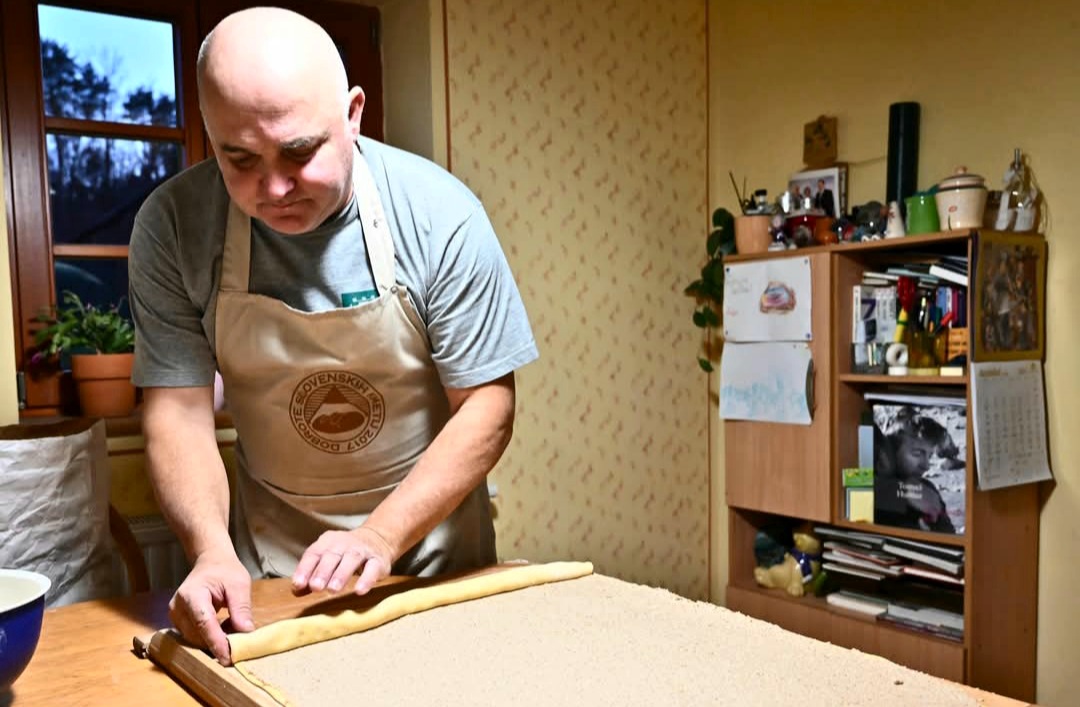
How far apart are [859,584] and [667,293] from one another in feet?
3.80

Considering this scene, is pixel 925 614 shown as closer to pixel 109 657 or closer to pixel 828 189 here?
pixel 828 189

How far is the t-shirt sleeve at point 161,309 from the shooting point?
1.22 m

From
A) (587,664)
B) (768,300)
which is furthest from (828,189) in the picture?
(587,664)

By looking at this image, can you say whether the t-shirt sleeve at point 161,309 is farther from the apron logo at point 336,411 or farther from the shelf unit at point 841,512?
the shelf unit at point 841,512

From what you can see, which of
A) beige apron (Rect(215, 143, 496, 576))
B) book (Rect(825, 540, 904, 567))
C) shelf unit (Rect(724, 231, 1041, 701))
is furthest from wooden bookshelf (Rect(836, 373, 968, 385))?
beige apron (Rect(215, 143, 496, 576))

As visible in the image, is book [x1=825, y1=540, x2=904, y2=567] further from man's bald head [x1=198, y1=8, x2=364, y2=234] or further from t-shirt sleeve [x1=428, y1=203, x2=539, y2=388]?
man's bald head [x1=198, y1=8, x2=364, y2=234]

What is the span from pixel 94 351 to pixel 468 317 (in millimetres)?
1513

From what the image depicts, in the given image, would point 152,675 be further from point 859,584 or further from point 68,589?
point 859,584

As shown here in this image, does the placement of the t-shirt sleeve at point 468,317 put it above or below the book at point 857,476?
above

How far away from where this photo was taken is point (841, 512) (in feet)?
8.87

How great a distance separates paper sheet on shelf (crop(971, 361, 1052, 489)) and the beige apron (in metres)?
1.47

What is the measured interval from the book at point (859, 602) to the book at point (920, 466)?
0.25 metres

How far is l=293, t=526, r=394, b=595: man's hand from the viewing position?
98cm

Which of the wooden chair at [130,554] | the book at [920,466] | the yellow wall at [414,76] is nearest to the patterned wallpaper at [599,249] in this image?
the yellow wall at [414,76]
